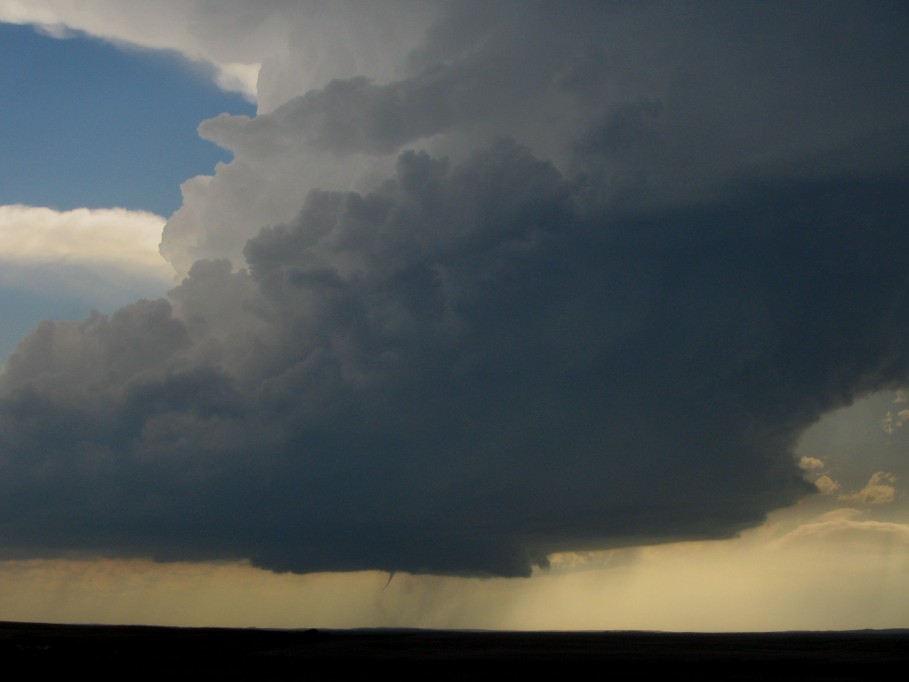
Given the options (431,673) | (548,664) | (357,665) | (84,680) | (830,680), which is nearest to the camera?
(84,680)

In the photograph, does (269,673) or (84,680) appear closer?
(84,680)

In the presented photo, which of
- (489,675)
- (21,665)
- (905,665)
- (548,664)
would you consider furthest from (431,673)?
(905,665)

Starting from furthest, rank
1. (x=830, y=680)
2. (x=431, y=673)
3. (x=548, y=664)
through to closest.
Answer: (x=548, y=664), (x=431, y=673), (x=830, y=680)

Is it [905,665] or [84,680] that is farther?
[905,665]

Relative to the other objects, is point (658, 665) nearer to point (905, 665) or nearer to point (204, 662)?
point (905, 665)

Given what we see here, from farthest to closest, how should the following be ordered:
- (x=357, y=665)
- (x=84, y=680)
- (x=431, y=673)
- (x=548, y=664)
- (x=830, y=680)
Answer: (x=548, y=664)
(x=357, y=665)
(x=431, y=673)
(x=830, y=680)
(x=84, y=680)

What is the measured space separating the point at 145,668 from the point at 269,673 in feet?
50.8

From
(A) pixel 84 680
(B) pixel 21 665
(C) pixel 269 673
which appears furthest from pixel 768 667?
(B) pixel 21 665

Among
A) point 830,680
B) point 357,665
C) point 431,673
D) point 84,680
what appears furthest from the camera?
point 357,665

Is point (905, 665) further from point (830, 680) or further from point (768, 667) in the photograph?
point (830, 680)

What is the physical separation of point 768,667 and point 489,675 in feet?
137

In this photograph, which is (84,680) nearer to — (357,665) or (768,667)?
(357,665)

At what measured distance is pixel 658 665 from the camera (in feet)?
422

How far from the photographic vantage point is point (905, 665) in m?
123
